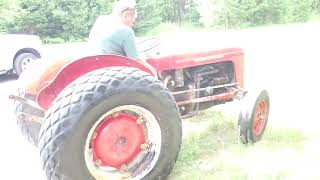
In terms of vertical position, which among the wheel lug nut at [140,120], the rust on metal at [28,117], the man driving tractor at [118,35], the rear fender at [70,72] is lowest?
the rust on metal at [28,117]

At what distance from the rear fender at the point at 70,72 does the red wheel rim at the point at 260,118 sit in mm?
1892

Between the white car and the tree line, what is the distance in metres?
11.3

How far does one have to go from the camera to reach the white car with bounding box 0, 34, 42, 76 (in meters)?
10.5

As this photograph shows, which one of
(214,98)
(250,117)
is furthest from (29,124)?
(250,117)

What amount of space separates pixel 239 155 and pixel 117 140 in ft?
5.12

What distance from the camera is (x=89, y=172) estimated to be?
347cm

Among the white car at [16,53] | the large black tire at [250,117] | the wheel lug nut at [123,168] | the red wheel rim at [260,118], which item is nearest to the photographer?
the wheel lug nut at [123,168]

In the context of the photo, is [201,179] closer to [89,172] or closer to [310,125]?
[89,172]

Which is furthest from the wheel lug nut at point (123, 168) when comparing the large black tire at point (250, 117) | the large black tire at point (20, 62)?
the large black tire at point (20, 62)

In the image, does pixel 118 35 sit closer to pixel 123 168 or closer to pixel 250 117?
pixel 123 168

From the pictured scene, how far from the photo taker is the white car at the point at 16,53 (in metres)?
10.5

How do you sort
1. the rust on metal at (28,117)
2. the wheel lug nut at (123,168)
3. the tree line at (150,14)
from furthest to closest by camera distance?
the tree line at (150,14) < the rust on metal at (28,117) < the wheel lug nut at (123,168)

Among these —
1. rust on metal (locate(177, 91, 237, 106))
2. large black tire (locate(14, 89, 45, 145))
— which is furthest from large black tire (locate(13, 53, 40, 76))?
rust on metal (locate(177, 91, 237, 106))

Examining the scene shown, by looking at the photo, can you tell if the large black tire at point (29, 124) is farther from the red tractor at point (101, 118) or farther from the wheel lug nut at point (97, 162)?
the wheel lug nut at point (97, 162)
